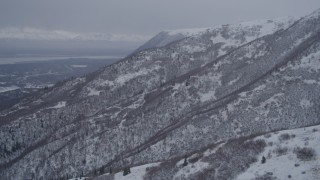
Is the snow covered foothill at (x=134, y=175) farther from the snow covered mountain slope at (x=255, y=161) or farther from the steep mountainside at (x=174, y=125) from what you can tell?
the steep mountainside at (x=174, y=125)

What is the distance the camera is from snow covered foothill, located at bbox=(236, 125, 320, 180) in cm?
3975

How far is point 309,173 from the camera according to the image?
38281 millimetres

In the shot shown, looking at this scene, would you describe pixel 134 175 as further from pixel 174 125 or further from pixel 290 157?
pixel 174 125

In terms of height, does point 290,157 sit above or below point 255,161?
above

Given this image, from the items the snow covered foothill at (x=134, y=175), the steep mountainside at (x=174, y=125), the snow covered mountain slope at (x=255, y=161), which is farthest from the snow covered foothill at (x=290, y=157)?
the steep mountainside at (x=174, y=125)

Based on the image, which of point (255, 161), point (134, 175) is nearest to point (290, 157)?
point (255, 161)

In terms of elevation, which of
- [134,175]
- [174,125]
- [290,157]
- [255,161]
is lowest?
[174,125]

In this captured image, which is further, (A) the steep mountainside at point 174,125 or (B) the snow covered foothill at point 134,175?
(A) the steep mountainside at point 174,125

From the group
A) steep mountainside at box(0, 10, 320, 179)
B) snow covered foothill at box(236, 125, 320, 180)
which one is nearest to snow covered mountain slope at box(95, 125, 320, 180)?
snow covered foothill at box(236, 125, 320, 180)

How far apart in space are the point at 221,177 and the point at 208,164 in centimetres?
576

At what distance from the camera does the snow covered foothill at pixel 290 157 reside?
39750 mm

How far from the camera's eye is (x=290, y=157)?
145 feet

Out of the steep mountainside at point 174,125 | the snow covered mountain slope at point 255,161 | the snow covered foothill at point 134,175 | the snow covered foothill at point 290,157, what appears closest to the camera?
the snow covered foothill at point 290,157

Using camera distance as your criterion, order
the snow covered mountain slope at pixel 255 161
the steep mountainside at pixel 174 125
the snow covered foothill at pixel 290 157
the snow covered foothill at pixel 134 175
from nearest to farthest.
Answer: the snow covered foothill at pixel 290 157 → the snow covered mountain slope at pixel 255 161 → the snow covered foothill at pixel 134 175 → the steep mountainside at pixel 174 125
